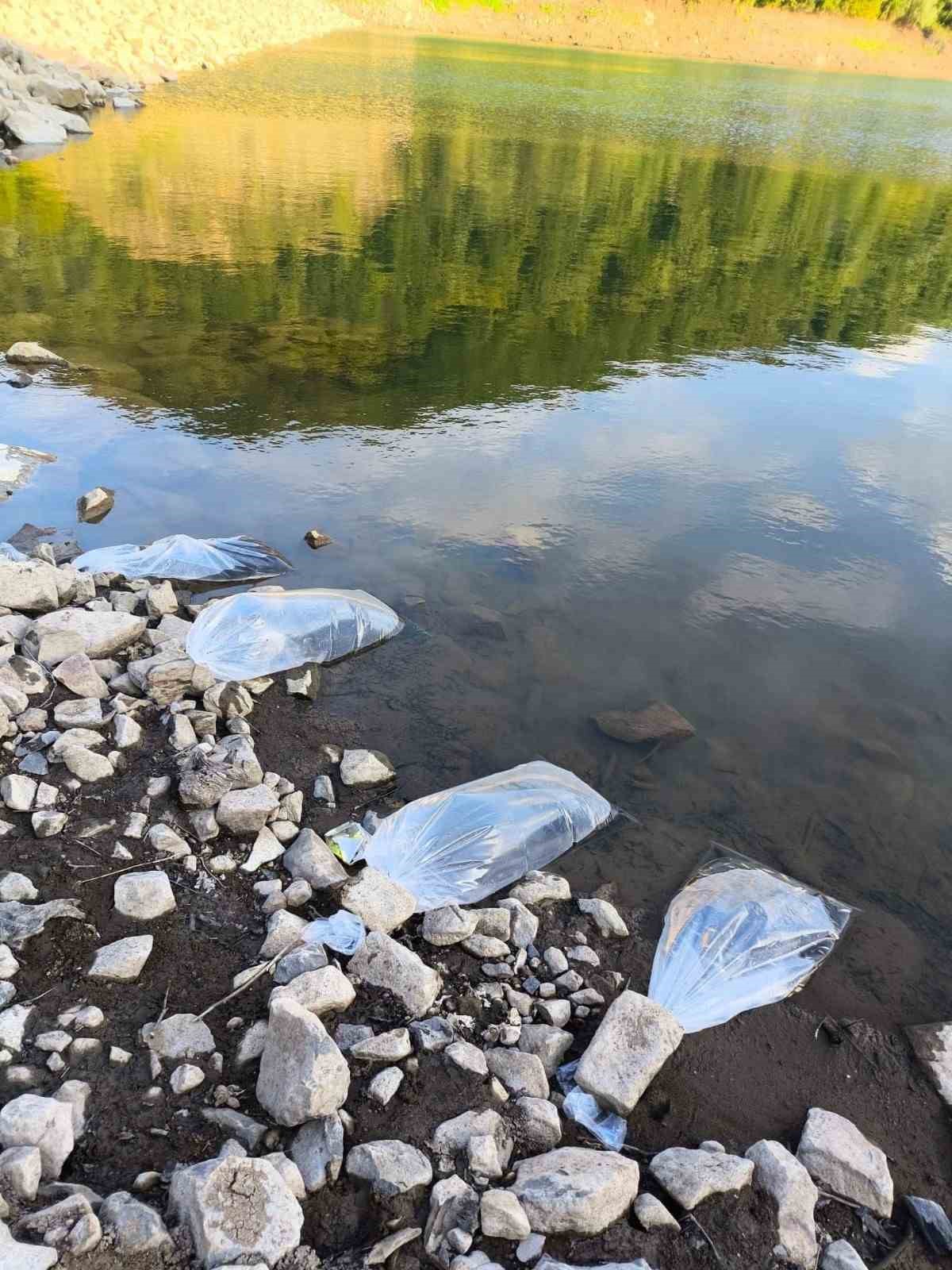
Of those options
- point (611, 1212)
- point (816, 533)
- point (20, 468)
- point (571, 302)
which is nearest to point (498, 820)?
point (611, 1212)

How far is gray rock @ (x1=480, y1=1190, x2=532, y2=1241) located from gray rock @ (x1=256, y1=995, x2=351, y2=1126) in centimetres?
61

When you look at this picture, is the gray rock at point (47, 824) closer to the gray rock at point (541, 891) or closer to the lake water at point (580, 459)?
the lake water at point (580, 459)

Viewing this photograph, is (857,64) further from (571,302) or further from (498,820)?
(498,820)

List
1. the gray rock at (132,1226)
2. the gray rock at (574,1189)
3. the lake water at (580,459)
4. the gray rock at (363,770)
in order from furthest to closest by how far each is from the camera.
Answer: the lake water at (580,459), the gray rock at (363,770), the gray rock at (574,1189), the gray rock at (132,1226)

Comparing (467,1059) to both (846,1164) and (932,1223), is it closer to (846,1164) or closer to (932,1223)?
(846,1164)

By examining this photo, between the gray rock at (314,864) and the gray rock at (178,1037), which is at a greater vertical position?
the gray rock at (178,1037)

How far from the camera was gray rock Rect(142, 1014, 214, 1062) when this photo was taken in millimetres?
3234

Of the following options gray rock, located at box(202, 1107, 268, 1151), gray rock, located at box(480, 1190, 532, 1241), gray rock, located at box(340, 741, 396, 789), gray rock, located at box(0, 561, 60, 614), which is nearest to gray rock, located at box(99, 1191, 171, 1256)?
gray rock, located at box(202, 1107, 268, 1151)

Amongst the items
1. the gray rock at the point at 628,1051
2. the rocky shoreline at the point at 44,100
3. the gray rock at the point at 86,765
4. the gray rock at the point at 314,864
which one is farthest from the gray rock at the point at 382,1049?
the rocky shoreline at the point at 44,100

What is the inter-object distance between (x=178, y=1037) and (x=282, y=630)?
2915 millimetres

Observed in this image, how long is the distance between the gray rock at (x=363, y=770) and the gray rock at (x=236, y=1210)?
229 cm

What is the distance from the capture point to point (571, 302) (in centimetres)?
1377

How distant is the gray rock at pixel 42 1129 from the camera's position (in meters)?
2.72

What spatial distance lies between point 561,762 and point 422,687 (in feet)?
3.48
